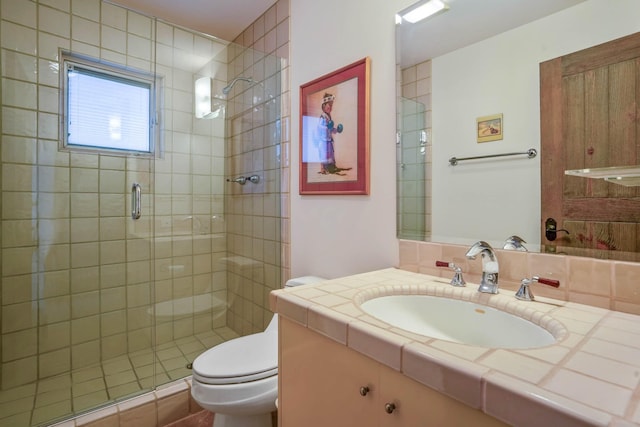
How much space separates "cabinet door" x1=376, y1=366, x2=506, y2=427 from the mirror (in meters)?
0.62

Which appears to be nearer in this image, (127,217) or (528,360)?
(528,360)

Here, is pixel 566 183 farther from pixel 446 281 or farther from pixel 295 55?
pixel 295 55

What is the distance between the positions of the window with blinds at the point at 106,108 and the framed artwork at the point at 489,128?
6.56 feet

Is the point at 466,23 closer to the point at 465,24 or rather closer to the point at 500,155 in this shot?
the point at 465,24

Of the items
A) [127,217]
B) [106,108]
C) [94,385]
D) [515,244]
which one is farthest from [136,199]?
[515,244]

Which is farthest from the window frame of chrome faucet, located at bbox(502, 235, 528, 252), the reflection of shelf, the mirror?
the reflection of shelf

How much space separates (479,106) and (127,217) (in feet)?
6.79

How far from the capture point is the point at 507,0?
3.27 feet

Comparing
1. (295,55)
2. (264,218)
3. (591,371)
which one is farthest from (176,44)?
(591,371)

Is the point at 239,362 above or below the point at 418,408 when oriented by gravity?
below

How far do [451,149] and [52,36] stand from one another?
224 centimetres

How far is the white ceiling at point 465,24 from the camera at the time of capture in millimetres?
942

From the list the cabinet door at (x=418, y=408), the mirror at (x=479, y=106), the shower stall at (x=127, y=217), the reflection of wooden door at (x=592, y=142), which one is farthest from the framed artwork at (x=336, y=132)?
the cabinet door at (x=418, y=408)

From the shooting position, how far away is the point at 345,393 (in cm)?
68
